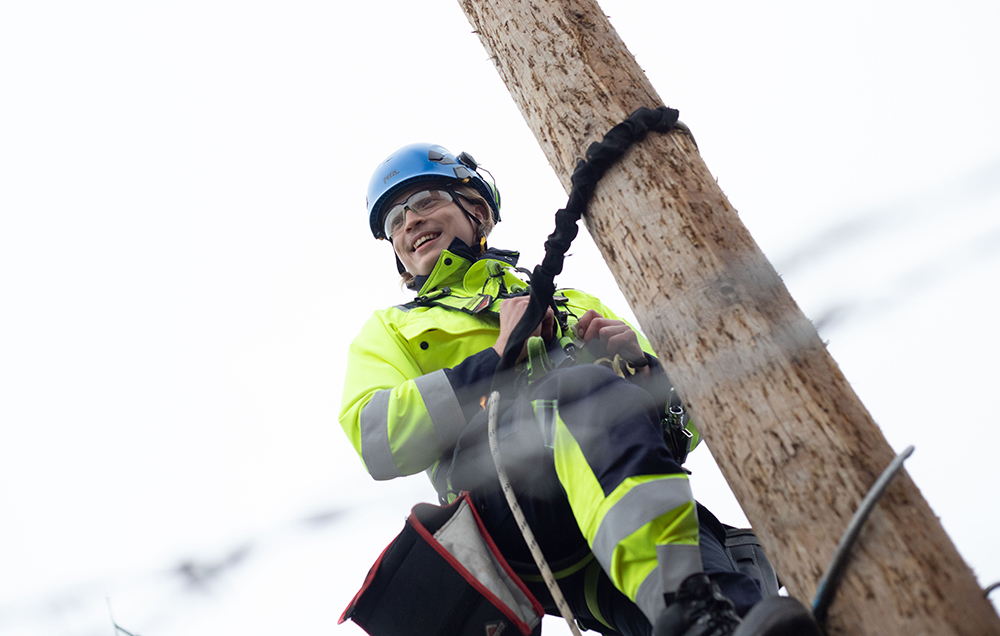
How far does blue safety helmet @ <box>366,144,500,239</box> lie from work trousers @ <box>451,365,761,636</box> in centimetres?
154

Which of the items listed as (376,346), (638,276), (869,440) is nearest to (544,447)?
(638,276)

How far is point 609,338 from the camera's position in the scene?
2182 millimetres

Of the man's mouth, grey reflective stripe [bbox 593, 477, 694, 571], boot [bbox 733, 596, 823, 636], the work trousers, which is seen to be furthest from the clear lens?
boot [bbox 733, 596, 823, 636]

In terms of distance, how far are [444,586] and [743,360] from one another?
967 millimetres

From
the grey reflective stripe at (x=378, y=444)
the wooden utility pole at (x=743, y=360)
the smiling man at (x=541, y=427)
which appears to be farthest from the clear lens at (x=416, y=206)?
the wooden utility pole at (x=743, y=360)

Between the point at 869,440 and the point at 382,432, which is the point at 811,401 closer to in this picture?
the point at 869,440

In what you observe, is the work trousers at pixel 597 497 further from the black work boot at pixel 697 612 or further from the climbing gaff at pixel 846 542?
the climbing gaff at pixel 846 542

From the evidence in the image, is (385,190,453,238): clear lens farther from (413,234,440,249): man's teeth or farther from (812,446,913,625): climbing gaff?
(812,446,913,625): climbing gaff

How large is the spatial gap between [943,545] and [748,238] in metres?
0.57

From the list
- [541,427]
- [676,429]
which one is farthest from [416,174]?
[541,427]

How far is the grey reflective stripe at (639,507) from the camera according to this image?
1.35m

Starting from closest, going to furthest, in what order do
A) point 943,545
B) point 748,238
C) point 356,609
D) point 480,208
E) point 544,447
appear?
point 943,545 < point 748,238 < point 544,447 < point 356,609 < point 480,208

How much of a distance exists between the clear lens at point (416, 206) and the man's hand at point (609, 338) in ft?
3.66

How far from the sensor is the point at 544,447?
1.67 meters
